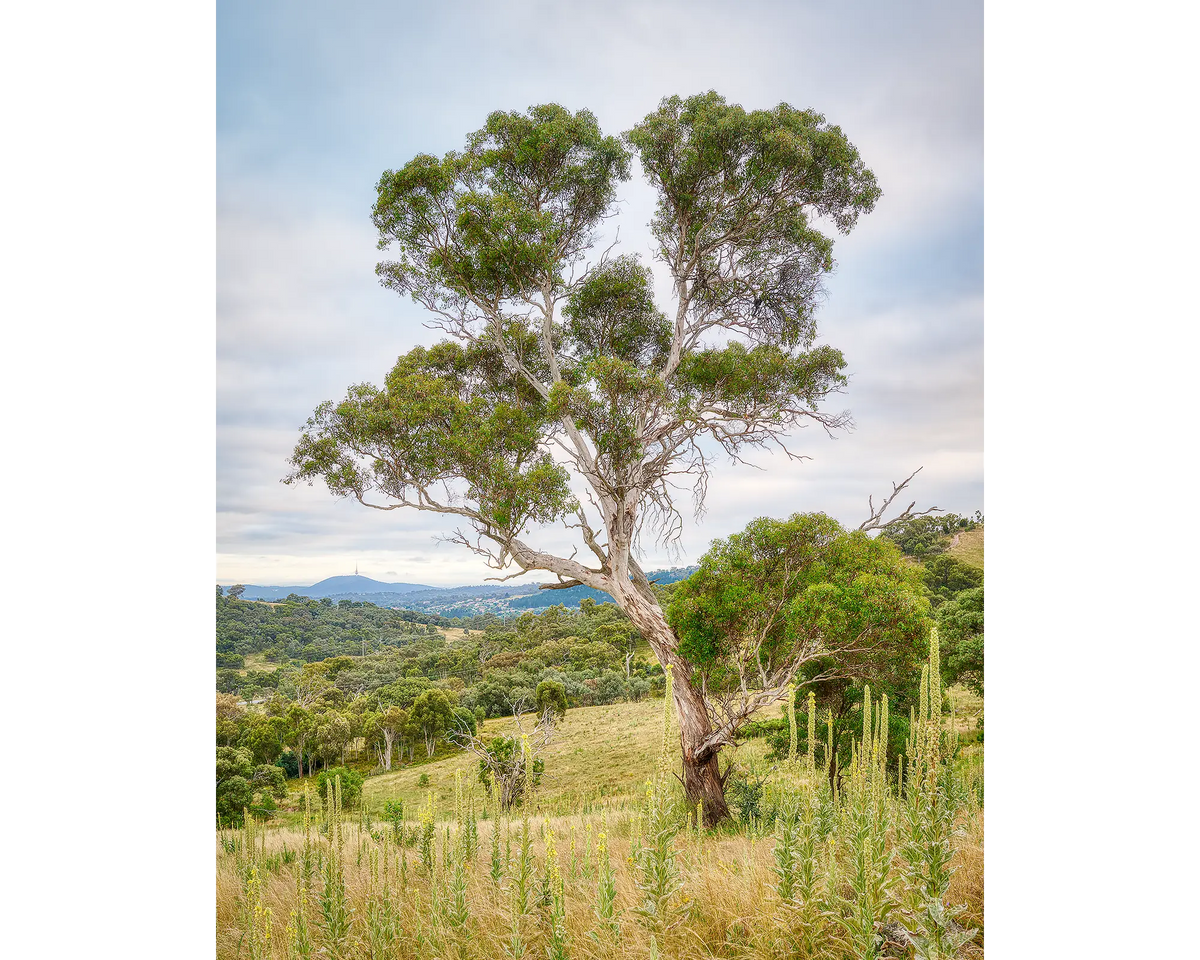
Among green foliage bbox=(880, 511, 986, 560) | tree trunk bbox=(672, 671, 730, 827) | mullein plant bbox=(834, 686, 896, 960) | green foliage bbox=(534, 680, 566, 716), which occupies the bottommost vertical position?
green foliage bbox=(534, 680, 566, 716)

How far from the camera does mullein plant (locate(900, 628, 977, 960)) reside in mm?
1383

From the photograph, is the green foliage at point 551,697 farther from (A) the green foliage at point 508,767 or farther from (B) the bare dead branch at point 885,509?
(B) the bare dead branch at point 885,509

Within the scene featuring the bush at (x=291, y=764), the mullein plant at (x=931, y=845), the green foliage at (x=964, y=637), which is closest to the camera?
the mullein plant at (x=931, y=845)

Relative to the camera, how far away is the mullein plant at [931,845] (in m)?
1.38

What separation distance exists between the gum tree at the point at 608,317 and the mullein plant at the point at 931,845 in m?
3.76

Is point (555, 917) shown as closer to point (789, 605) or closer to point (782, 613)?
point (789, 605)

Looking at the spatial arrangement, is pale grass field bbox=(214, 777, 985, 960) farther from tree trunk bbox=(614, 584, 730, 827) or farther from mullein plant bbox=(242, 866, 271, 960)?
tree trunk bbox=(614, 584, 730, 827)

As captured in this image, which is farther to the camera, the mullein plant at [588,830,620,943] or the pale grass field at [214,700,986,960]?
the pale grass field at [214,700,986,960]

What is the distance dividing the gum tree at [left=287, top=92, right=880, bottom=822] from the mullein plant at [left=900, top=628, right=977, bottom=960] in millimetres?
3762

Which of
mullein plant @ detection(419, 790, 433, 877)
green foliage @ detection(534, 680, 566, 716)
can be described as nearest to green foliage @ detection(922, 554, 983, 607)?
mullein plant @ detection(419, 790, 433, 877)

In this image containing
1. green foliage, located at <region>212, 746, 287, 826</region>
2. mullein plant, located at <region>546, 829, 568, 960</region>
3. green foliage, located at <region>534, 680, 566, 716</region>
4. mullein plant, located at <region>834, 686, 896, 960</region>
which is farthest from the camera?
green foliage, located at <region>534, 680, 566, 716</region>

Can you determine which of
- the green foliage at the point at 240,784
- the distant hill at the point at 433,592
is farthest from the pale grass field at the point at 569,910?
the green foliage at the point at 240,784
